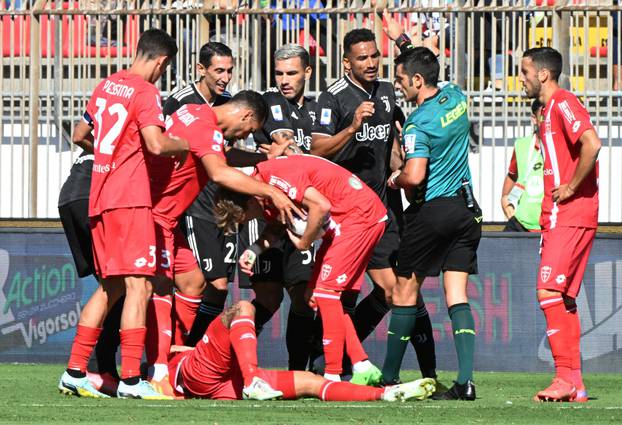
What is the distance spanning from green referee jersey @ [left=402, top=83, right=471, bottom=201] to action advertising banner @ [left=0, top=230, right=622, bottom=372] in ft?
8.07

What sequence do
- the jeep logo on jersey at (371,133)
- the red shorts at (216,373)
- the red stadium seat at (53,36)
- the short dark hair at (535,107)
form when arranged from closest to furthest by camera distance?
the red shorts at (216,373) < the jeep logo on jersey at (371,133) < the short dark hair at (535,107) < the red stadium seat at (53,36)

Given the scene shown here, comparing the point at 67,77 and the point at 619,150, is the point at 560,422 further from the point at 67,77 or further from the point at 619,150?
the point at 67,77

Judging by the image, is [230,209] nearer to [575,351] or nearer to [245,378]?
[245,378]

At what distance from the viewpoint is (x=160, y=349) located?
30.7 ft

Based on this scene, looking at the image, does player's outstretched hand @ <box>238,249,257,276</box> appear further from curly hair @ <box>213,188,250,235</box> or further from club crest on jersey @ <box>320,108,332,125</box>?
club crest on jersey @ <box>320,108,332,125</box>

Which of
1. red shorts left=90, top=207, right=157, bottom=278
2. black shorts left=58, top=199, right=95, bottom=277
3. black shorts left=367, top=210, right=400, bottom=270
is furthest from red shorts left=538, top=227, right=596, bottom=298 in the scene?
black shorts left=58, top=199, right=95, bottom=277

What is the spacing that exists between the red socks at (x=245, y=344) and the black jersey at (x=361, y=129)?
2014 mm

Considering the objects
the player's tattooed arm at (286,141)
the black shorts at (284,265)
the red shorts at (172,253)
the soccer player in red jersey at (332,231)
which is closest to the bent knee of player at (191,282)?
the red shorts at (172,253)

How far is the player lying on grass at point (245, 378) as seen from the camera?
848 cm

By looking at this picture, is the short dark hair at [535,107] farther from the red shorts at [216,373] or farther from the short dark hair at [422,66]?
the red shorts at [216,373]

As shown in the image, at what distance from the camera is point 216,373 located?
8.73 metres

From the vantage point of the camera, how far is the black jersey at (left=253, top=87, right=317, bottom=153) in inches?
405

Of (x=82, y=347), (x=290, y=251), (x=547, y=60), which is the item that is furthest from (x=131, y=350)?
(x=547, y=60)

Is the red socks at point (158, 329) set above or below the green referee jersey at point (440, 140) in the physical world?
below
